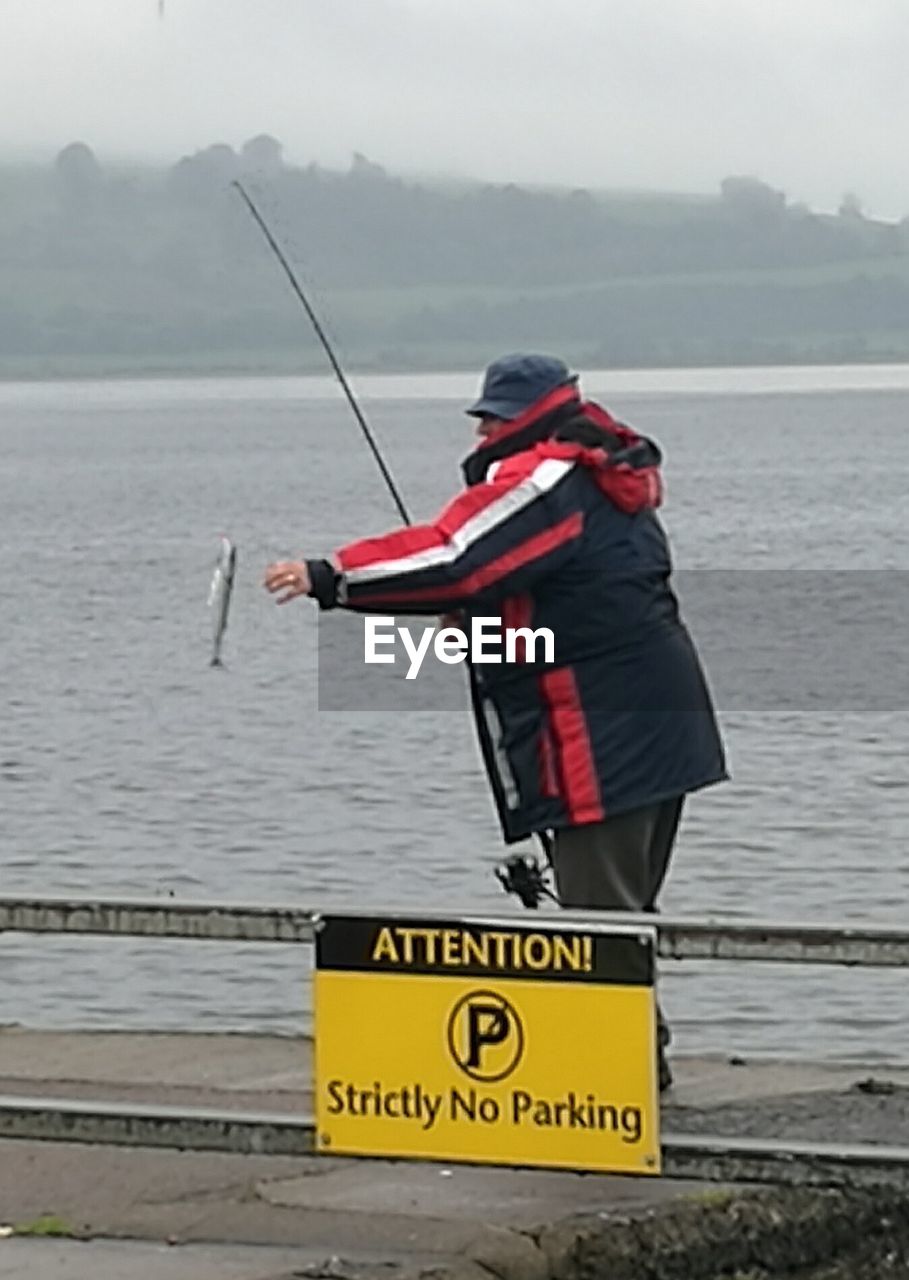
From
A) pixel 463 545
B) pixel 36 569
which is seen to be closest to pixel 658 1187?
pixel 463 545

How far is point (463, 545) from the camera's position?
20.9 ft

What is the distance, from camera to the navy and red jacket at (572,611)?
21.0ft

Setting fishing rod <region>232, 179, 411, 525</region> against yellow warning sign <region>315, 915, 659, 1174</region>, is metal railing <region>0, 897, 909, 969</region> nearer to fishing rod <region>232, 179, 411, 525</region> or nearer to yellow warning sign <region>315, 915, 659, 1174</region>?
yellow warning sign <region>315, 915, 659, 1174</region>

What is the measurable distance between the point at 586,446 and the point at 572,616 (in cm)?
37

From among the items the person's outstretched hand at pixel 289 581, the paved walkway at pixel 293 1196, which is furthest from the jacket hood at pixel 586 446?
the paved walkway at pixel 293 1196

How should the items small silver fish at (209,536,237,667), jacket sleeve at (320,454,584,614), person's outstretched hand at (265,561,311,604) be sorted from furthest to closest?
1. small silver fish at (209,536,237,667)
2. jacket sleeve at (320,454,584,614)
3. person's outstretched hand at (265,561,311,604)

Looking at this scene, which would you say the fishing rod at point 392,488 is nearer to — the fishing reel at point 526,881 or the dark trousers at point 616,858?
the fishing reel at point 526,881

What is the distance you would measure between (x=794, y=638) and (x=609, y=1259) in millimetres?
29205

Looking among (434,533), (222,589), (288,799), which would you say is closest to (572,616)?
(434,533)

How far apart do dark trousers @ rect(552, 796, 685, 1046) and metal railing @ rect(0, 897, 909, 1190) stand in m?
0.60

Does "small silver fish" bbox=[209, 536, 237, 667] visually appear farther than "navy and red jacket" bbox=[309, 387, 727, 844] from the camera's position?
Yes

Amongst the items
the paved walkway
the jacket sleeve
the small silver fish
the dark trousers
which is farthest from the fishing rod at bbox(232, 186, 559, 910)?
the jacket sleeve

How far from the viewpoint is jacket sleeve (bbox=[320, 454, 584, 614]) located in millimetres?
6336

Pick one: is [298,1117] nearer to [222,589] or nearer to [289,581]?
[289,581]
